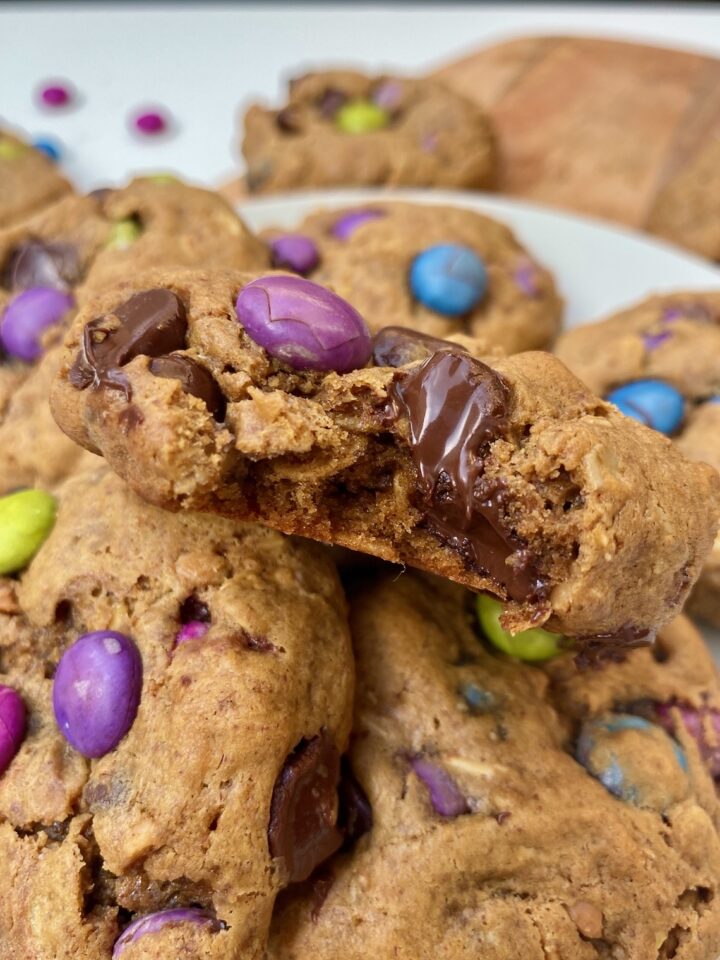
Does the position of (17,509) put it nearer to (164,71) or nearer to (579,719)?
(579,719)

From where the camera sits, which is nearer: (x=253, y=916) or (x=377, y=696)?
(x=253, y=916)

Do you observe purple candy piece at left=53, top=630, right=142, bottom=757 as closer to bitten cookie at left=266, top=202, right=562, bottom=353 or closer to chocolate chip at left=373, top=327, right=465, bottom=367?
chocolate chip at left=373, top=327, right=465, bottom=367

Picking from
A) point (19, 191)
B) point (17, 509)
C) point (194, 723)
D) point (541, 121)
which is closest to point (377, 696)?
point (194, 723)

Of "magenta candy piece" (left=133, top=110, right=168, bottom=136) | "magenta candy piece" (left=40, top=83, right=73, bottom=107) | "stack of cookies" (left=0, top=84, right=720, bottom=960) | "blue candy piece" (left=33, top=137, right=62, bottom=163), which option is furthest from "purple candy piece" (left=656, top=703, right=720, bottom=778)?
"magenta candy piece" (left=40, top=83, right=73, bottom=107)

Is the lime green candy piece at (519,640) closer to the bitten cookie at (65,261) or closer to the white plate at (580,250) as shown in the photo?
the bitten cookie at (65,261)

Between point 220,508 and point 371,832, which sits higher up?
point 220,508
